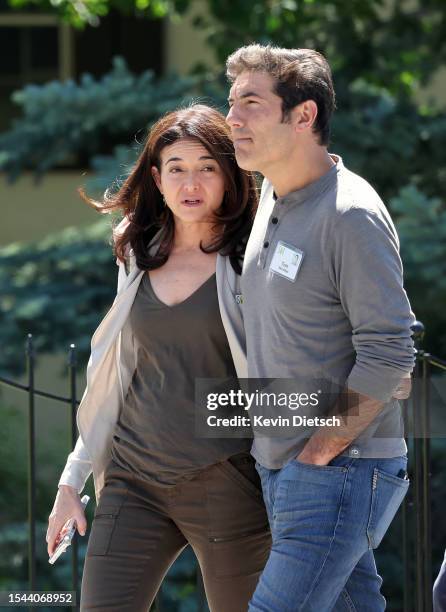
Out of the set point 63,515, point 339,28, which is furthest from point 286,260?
point 339,28

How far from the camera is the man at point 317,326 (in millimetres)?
2555

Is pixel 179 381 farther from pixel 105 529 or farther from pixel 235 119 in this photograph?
pixel 235 119

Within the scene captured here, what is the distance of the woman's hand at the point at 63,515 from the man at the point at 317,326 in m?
0.61

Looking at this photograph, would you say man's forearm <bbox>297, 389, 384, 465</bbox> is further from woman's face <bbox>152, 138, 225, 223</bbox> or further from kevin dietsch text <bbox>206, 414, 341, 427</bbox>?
woman's face <bbox>152, 138, 225, 223</bbox>

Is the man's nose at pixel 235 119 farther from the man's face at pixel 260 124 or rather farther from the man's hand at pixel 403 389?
the man's hand at pixel 403 389

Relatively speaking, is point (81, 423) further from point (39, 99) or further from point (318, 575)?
point (39, 99)

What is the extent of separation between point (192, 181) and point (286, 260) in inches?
21.2

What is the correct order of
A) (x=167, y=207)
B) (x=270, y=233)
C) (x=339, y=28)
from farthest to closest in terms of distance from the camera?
(x=339, y=28) < (x=167, y=207) < (x=270, y=233)

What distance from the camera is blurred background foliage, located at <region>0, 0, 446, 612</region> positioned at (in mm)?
5742

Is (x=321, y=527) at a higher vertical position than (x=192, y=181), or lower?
lower

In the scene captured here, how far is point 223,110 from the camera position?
546 centimetres

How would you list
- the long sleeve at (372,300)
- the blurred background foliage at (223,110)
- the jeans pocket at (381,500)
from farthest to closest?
the blurred background foliage at (223,110) → the jeans pocket at (381,500) → the long sleeve at (372,300)

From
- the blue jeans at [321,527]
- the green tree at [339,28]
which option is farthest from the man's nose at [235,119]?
the green tree at [339,28]

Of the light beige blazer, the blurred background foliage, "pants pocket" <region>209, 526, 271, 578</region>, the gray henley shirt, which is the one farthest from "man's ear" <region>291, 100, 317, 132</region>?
the blurred background foliage
